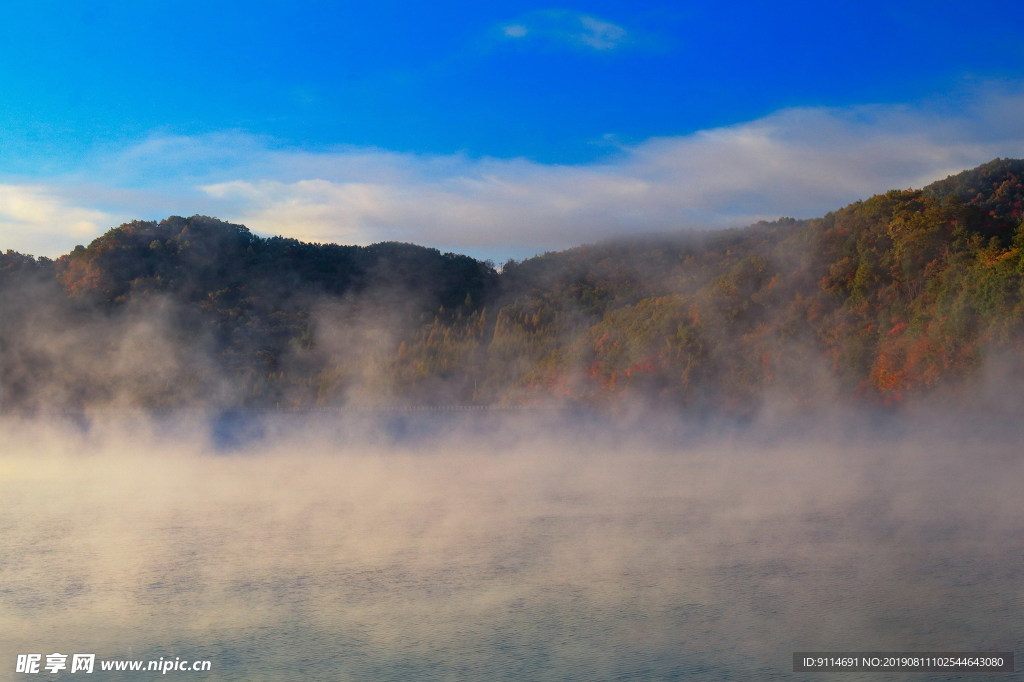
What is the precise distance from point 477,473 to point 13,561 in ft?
10.8

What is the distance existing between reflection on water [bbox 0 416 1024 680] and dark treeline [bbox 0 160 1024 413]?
3.72m

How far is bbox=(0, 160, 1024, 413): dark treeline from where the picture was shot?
11109 mm

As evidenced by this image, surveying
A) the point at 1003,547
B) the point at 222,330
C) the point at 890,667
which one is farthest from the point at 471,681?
the point at 222,330

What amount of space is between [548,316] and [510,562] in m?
10.9

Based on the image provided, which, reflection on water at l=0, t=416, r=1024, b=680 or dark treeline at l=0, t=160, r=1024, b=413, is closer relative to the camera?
reflection on water at l=0, t=416, r=1024, b=680

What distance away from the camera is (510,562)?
438 centimetres

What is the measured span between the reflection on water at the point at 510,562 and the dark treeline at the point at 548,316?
12.2 ft

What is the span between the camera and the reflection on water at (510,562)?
3.27m

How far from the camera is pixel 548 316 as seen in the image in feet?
49.6

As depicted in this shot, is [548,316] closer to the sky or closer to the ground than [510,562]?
→ closer to the sky

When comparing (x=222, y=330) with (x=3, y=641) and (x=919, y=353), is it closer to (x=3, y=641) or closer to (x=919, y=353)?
(x=919, y=353)

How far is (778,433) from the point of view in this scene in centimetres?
935

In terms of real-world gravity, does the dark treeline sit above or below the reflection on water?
above

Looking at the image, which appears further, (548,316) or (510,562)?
(548,316)
